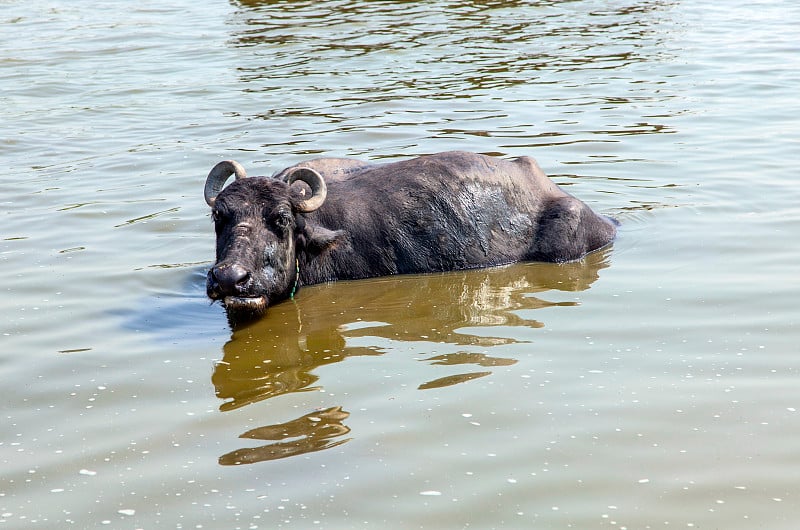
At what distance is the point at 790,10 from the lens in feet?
67.6

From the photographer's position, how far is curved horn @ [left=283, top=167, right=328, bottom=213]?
7.93 metres

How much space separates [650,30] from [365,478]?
15.7 m

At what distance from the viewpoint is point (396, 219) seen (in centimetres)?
847

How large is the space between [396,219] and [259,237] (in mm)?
1262

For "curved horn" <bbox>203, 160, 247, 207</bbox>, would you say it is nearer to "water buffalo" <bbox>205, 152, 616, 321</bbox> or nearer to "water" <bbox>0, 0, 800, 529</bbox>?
"water buffalo" <bbox>205, 152, 616, 321</bbox>

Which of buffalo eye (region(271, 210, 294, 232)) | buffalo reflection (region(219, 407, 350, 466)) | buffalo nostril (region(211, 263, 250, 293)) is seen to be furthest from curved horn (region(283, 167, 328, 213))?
buffalo reflection (region(219, 407, 350, 466))

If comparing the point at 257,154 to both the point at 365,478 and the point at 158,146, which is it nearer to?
the point at 158,146

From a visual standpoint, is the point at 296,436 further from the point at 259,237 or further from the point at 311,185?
the point at 311,185

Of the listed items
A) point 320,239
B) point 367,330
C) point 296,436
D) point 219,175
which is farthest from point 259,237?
point 296,436

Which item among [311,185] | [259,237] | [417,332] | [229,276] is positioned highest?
[311,185]

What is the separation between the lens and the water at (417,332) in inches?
189

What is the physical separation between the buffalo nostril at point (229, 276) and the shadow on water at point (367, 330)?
302 mm

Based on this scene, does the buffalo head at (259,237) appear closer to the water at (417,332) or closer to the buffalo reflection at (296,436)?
the water at (417,332)

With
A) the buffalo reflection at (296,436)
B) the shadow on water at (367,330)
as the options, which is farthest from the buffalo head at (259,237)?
the buffalo reflection at (296,436)
